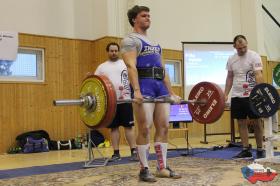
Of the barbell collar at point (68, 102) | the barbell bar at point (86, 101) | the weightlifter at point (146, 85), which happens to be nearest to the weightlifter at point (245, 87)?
the barbell bar at point (86, 101)

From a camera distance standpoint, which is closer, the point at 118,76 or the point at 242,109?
the point at 242,109

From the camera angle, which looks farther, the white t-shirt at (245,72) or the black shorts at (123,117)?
the black shorts at (123,117)

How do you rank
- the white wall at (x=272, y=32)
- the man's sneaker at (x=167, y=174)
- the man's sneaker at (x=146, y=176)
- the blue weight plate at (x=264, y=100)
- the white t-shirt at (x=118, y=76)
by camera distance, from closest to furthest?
the man's sneaker at (x=146, y=176) < the man's sneaker at (x=167, y=174) < the blue weight plate at (x=264, y=100) < the white t-shirt at (x=118, y=76) < the white wall at (x=272, y=32)

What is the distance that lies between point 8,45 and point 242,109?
3.72 m

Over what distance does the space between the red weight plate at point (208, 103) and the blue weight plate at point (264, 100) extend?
23.2 inches

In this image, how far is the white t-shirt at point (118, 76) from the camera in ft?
14.3

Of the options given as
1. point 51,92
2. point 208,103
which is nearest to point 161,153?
point 208,103

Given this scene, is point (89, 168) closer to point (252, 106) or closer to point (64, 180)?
point (64, 180)

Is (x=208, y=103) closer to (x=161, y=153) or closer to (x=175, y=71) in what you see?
(x=161, y=153)

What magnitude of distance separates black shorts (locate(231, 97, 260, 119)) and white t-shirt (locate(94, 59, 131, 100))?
1.19 meters

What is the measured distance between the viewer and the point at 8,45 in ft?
19.3

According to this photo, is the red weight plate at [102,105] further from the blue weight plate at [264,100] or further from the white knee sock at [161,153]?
the blue weight plate at [264,100]

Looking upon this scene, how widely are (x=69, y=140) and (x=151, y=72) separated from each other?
3901 mm

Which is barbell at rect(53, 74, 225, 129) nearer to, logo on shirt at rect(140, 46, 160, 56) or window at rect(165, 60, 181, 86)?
logo on shirt at rect(140, 46, 160, 56)
